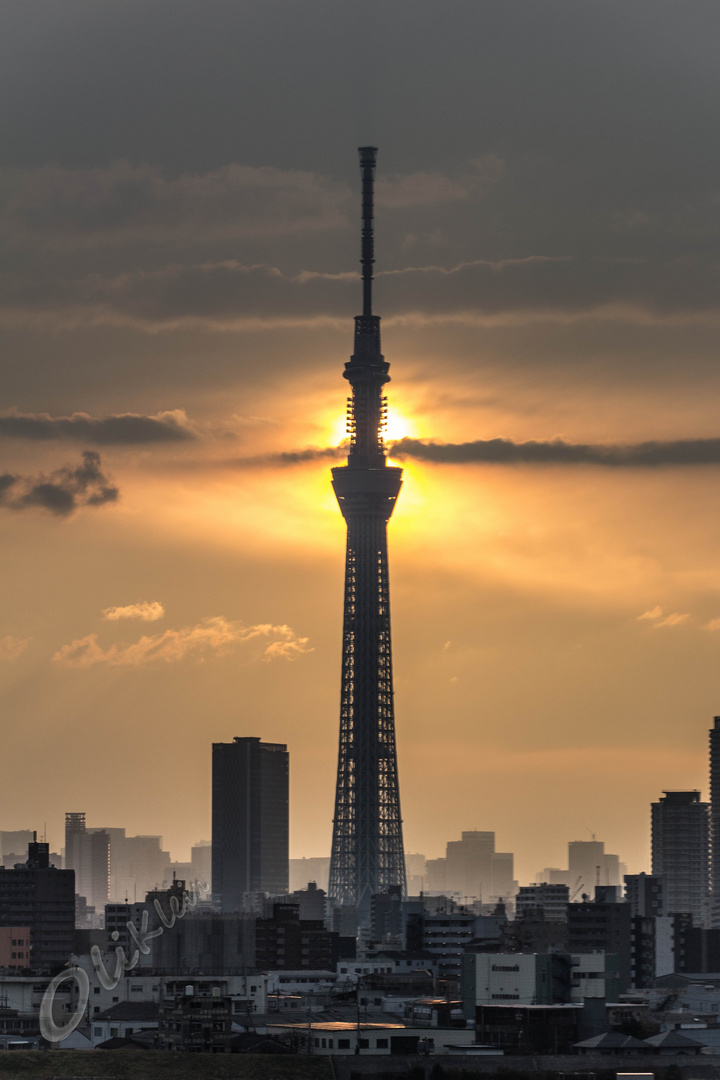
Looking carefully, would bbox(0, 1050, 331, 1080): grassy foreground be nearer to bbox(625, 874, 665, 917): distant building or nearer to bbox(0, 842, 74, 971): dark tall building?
bbox(0, 842, 74, 971): dark tall building

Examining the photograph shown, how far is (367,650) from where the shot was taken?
19462cm

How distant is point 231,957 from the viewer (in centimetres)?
15250

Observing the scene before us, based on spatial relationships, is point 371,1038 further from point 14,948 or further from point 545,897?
point 545,897

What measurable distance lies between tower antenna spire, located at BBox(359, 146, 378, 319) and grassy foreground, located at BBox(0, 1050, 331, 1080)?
4799 inches

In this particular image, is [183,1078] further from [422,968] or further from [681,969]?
[681,969]

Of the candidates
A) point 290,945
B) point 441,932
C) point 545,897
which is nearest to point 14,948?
point 290,945

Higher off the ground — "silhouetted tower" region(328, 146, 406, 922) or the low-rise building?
"silhouetted tower" region(328, 146, 406, 922)

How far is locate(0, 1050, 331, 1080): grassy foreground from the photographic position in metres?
67.6

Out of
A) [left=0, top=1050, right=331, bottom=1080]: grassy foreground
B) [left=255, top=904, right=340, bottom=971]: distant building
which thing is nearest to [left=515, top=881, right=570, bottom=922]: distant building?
[left=255, top=904, right=340, bottom=971]: distant building

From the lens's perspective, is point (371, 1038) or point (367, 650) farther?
point (367, 650)

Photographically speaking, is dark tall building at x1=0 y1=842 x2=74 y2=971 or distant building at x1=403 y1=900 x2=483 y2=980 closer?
distant building at x1=403 y1=900 x2=483 y2=980

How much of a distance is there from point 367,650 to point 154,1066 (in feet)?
413

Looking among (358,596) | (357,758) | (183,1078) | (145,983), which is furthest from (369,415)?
(183,1078)

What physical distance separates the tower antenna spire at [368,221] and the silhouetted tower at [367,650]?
150 millimetres
